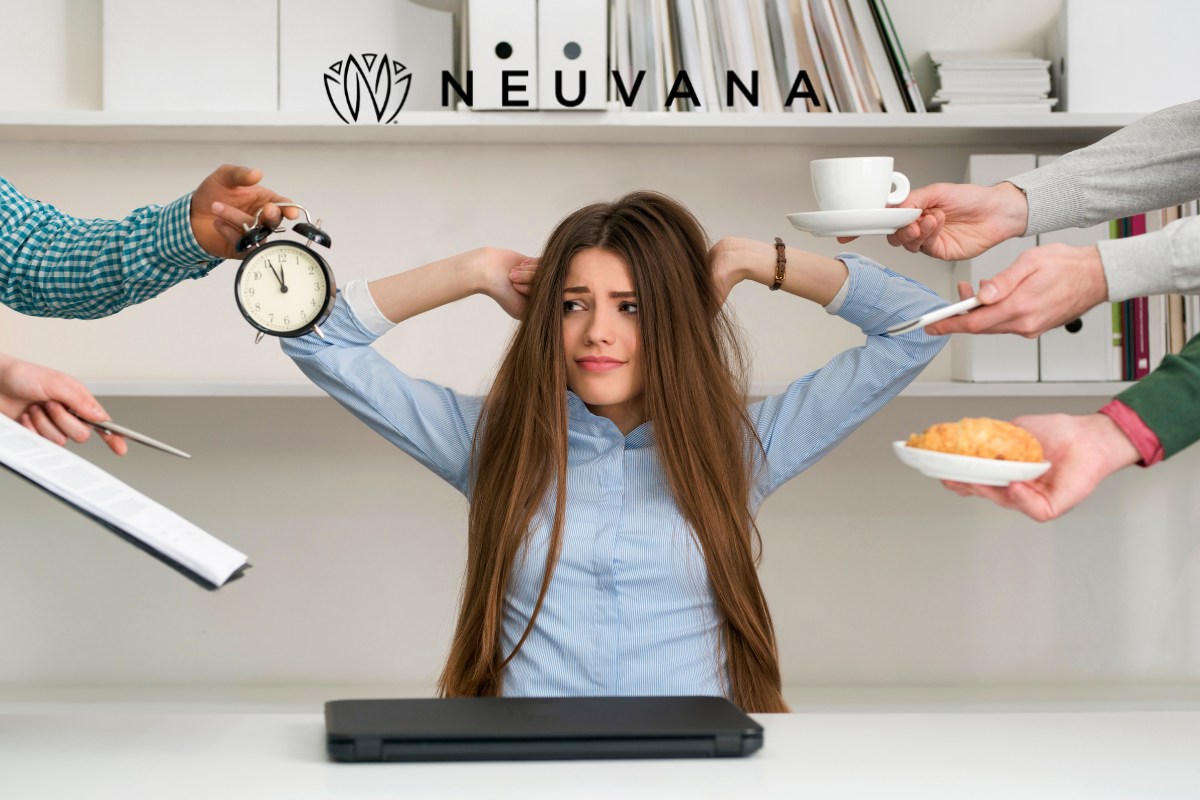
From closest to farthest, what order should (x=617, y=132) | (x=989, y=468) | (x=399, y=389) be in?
(x=989, y=468), (x=399, y=389), (x=617, y=132)

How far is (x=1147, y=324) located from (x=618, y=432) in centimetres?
109

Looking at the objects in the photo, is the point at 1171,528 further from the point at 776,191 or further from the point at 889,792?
the point at 889,792

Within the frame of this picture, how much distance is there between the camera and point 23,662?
2090 mm

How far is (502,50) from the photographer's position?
1743 millimetres

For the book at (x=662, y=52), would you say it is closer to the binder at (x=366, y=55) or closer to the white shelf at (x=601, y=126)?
the white shelf at (x=601, y=126)

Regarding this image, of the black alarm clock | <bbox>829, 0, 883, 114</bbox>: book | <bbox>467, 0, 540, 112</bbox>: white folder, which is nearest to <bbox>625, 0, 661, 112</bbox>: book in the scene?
<bbox>467, 0, 540, 112</bbox>: white folder

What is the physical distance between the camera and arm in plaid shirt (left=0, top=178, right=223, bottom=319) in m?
1.35

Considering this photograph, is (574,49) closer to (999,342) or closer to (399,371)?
(399,371)

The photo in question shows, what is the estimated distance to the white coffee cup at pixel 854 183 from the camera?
1248 millimetres

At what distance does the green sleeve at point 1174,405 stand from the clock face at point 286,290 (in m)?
0.89

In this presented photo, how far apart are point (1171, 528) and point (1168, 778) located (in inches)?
63.6

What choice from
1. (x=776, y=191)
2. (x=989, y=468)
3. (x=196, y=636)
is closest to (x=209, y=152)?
(x=196, y=636)

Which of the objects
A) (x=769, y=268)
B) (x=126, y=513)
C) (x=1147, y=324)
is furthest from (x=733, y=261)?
(x=126, y=513)

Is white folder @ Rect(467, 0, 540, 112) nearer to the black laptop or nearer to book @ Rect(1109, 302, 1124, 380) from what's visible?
book @ Rect(1109, 302, 1124, 380)
